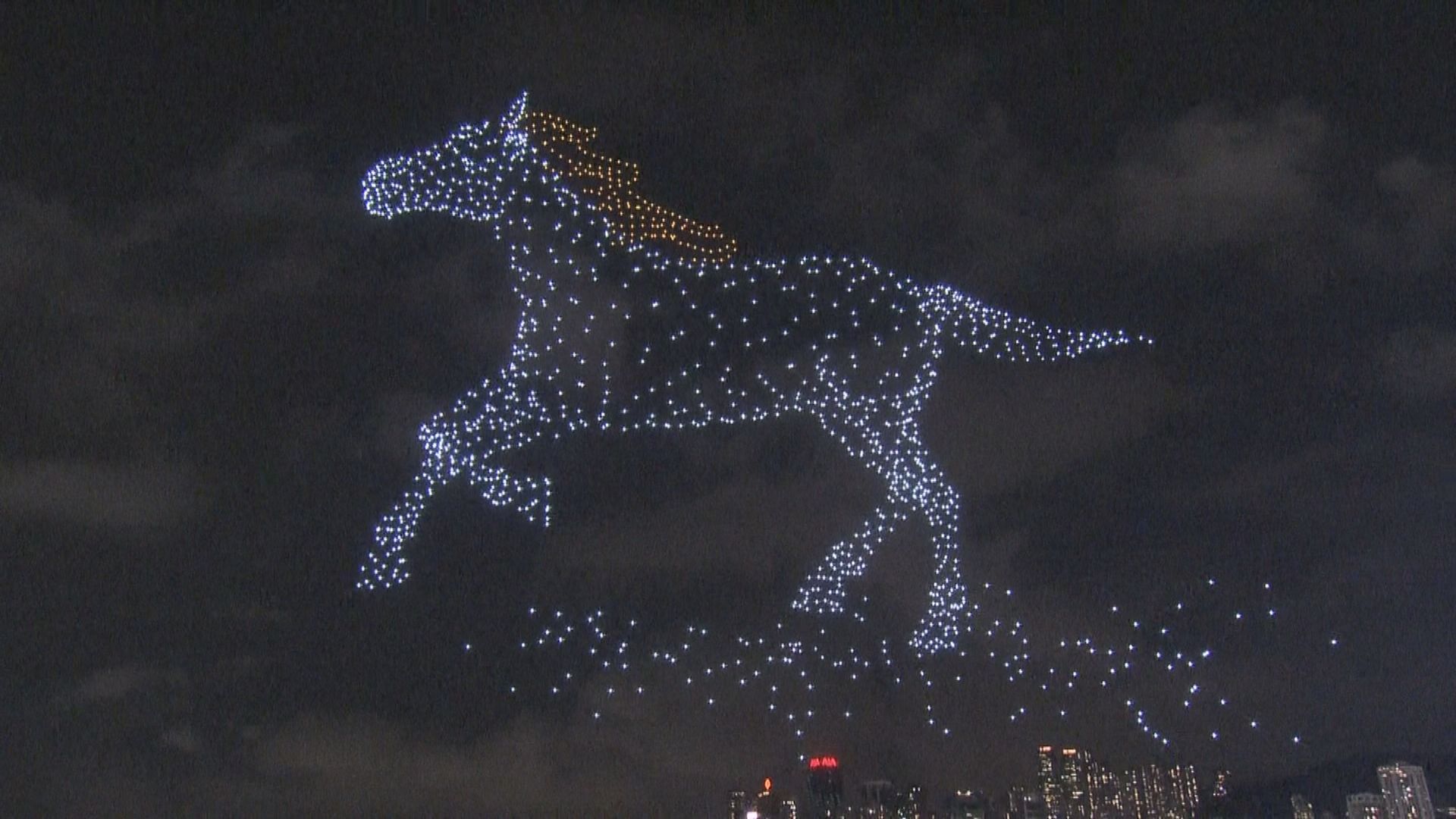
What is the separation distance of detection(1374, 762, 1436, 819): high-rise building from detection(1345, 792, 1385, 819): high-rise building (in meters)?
0.13

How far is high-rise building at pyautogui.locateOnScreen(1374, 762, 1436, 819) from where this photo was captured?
1039 inches

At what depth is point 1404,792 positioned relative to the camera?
27.3m

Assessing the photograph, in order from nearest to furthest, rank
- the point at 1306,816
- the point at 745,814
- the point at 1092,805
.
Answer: the point at 745,814 < the point at 1092,805 < the point at 1306,816

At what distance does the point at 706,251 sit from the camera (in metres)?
6.64

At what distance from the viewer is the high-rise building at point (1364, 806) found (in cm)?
2702

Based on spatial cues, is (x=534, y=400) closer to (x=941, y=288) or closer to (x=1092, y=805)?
(x=941, y=288)

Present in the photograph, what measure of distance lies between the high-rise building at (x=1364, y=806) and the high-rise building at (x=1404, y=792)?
0.13 meters

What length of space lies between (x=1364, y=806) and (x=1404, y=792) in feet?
3.19

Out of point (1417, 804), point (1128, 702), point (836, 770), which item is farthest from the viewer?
point (1417, 804)

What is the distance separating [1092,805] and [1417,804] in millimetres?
13004

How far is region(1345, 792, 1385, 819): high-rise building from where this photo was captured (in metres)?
27.0

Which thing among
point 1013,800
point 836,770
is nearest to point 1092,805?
point 1013,800

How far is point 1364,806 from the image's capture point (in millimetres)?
27125

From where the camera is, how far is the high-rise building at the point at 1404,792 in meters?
26.4
